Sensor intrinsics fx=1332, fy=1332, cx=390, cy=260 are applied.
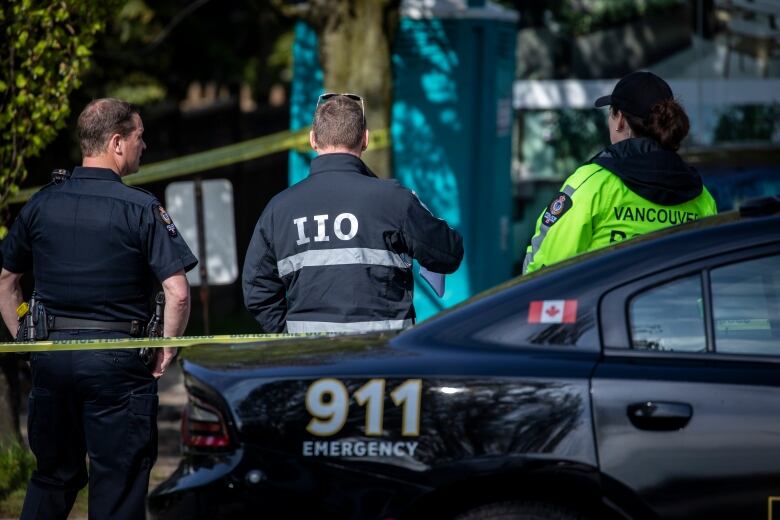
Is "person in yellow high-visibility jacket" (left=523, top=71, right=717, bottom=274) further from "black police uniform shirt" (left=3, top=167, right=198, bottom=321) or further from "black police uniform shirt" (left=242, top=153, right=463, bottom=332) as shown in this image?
"black police uniform shirt" (left=3, top=167, right=198, bottom=321)

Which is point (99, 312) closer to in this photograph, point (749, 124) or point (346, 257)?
point (346, 257)

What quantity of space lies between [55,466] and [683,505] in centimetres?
240

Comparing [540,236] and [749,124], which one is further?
[749,124]

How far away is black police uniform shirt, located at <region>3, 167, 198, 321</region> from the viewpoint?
4801 mm

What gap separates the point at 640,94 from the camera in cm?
486

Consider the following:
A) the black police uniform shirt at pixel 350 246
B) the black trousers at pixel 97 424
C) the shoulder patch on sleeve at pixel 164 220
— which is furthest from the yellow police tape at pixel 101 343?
the shoulder patch on sleeve at pixel 164 220

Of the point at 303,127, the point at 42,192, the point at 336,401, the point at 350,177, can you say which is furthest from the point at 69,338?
the point at 303,127

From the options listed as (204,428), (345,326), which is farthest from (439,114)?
(204,428)

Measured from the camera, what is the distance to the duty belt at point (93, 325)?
191 inches

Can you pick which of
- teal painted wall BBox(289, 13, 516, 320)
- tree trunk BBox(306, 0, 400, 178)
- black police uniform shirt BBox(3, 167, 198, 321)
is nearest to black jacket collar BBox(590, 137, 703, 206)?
black police uniform shirt BBox(3, 167, 198, 321)

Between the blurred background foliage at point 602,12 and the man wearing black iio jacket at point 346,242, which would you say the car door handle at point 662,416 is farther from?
the blurred background foliage at point 602,12

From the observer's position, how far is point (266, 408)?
12.4 feet

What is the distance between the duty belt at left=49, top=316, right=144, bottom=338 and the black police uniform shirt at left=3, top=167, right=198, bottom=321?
2 centimetres

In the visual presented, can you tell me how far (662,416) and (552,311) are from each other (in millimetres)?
436
